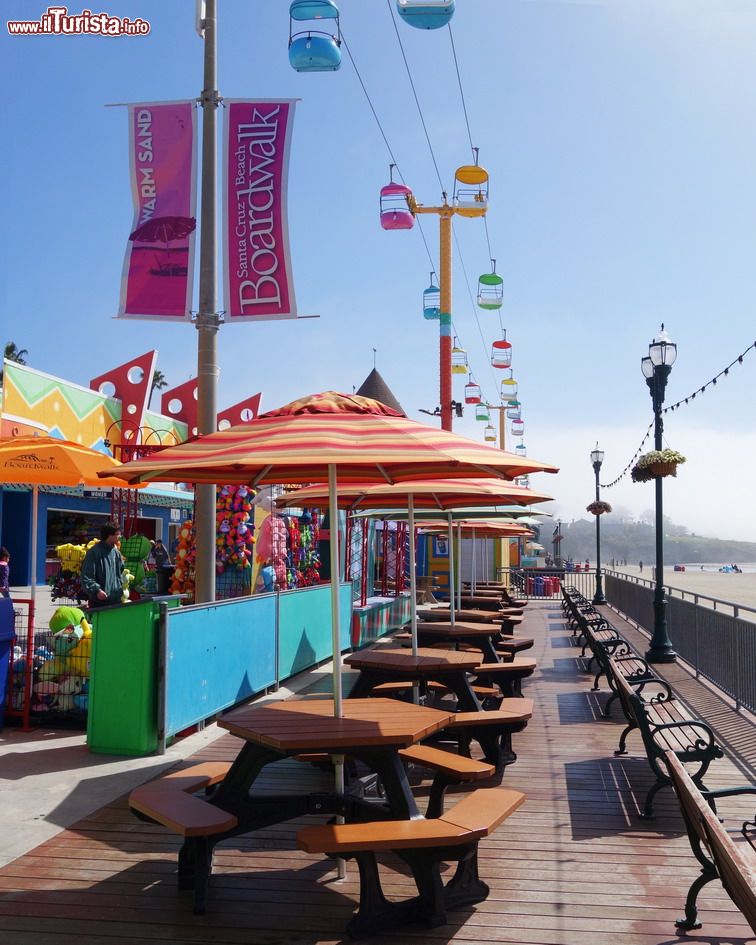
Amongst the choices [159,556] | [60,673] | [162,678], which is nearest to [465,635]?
[162,678]

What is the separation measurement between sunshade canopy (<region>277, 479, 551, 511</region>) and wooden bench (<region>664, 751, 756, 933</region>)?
298 cm

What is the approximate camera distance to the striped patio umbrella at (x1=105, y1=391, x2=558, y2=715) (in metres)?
4.10

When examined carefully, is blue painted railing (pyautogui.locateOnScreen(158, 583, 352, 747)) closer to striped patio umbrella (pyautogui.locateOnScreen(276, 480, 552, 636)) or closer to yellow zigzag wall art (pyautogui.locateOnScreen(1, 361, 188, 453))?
striped patio umbrella (pyautogui.locateOnScreen(276, 480, 552, 636))

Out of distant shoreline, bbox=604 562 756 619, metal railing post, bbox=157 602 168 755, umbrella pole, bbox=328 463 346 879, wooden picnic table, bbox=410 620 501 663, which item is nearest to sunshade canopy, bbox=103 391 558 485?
umbrella pole, bbox=328 463 346 879

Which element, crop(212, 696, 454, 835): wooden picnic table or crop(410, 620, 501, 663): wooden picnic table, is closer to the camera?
crop(212, 696, 454, 835): wooden picnic table

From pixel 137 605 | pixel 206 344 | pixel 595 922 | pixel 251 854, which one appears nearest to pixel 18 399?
pixel 206 344

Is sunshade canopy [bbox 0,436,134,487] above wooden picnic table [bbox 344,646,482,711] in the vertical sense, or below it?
above

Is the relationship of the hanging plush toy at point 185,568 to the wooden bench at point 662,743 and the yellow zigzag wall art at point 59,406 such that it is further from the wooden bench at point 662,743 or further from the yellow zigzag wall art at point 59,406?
the yellow zigzag wall art at point 59,406

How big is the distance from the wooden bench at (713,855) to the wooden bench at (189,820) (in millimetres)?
2048

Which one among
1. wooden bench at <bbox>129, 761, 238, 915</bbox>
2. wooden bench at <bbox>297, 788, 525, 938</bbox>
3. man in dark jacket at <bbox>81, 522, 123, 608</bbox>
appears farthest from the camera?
man in dark jacket at <bbox>81, 522, 123, 608</bbox>

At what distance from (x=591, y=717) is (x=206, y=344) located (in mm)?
5466

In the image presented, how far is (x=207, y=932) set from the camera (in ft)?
12.7

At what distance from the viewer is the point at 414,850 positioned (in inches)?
152

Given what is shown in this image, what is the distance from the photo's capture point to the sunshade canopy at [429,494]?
7.23 metres
